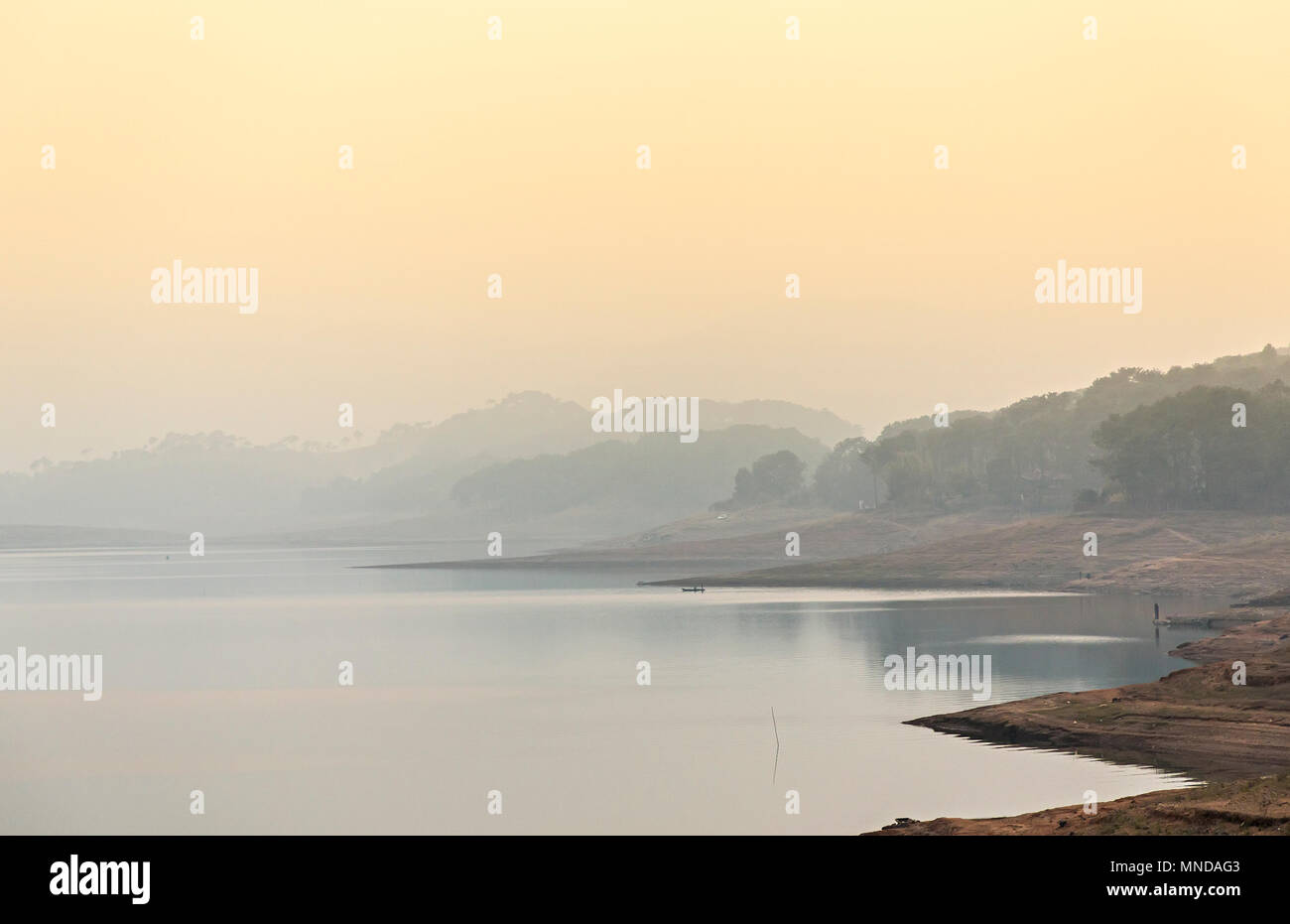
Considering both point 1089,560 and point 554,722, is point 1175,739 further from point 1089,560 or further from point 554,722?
point 1089,560

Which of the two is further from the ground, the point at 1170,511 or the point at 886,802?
the point at 1170,511

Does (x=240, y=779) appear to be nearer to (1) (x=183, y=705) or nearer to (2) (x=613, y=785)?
(2) (x=613, y=785)

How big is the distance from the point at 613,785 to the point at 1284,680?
25.7m

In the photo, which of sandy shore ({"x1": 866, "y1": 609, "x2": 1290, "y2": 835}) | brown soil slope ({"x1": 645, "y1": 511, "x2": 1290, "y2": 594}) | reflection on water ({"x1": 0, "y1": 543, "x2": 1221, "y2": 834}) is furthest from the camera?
brown soil slope ({"x1": 645, "y1": 511, "x2": 1290, "y2": 594})

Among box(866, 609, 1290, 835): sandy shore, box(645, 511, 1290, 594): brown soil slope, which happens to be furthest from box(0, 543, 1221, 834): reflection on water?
box(645, 511, 1290, 594): brown soil slope

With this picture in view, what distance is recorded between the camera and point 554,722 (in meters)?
71.6

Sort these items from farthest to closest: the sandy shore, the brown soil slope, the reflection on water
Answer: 1. the brown soil slope
2. the reflection on water
3. the sandy shore

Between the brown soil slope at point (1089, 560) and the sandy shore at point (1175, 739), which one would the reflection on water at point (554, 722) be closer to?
the sandy shore at point (1175, 739)

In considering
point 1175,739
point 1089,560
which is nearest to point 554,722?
point 1175,739

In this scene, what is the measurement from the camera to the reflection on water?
48.4 m

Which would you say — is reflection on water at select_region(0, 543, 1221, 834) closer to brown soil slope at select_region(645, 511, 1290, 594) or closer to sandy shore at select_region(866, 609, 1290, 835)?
sandy shore at select_region(866, 609, 1290, 835)

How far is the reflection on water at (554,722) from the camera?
159 ft

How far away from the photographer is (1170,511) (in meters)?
186
